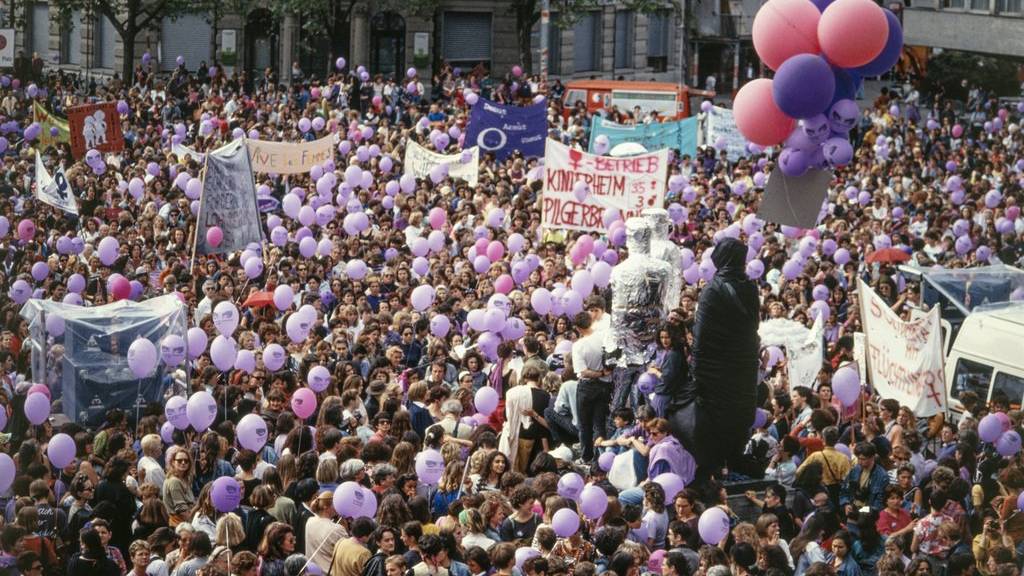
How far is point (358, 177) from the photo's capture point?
22.4 meters

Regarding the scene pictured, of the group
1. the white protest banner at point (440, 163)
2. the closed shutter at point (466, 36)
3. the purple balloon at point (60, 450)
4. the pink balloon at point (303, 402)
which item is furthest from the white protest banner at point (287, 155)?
the closed shutter at point (466, 36)

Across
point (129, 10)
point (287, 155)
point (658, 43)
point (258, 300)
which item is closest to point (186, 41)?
point (129, 10)

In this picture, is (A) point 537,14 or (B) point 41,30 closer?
(A) point 537,14

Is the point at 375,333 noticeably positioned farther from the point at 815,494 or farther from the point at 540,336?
the point at 815,494

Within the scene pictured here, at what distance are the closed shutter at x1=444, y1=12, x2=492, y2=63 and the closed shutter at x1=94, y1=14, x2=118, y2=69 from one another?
9230 mm

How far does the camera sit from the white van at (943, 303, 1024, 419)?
50.2 feet

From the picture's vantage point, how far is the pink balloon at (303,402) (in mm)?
12891

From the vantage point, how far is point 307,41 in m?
44.4

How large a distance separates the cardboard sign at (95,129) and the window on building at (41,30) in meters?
25.0

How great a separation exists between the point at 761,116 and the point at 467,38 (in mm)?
33847

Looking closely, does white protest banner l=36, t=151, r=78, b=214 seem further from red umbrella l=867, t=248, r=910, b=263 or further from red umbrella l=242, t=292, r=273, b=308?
red umbrella l=867, t=248, r=910, b=263

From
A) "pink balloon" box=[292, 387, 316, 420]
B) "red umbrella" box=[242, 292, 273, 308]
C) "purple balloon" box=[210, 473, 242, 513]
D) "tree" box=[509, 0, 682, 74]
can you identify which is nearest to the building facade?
"tree" box=[509, 0, 682, 74]

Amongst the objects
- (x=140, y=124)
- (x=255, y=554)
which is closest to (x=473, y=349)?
(x=255, y=554)

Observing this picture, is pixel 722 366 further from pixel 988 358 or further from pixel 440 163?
pixel 440 163
